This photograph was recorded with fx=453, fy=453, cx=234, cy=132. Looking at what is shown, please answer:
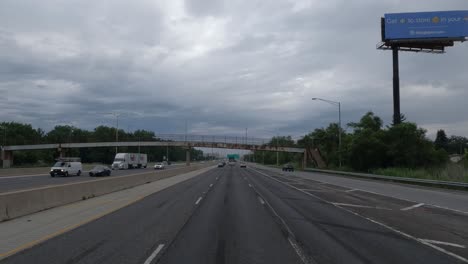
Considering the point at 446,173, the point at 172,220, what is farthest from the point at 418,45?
the point at 172,220

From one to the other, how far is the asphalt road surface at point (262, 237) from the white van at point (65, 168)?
3569 cm

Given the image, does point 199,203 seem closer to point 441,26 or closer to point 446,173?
point 446,173

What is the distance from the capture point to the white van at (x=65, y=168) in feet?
163

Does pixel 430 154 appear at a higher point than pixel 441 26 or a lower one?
lower

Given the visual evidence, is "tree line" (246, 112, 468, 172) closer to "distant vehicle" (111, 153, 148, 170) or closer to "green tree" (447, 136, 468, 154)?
"distant vehicle" (111, 153, 148, 170)

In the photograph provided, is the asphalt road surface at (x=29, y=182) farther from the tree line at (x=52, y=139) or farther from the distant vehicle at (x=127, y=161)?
the tree line at (x=52, y=139)

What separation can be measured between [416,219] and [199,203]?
920 centimetres

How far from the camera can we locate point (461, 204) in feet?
65.6

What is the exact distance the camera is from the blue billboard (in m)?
52.6

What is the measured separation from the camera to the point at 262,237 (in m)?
10.9

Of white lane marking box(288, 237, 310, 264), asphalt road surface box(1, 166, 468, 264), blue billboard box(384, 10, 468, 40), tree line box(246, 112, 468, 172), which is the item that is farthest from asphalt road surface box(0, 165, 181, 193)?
blue billboard box(384, 10, 468, 40)

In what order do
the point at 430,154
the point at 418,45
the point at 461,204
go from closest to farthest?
the point at 461,204, the point at 430,154, the point at 418,45

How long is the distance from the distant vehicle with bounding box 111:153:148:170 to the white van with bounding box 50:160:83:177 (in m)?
25.9

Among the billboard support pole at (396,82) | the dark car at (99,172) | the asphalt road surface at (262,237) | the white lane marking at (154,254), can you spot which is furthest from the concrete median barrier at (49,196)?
the billboard support pole at (396,82)
